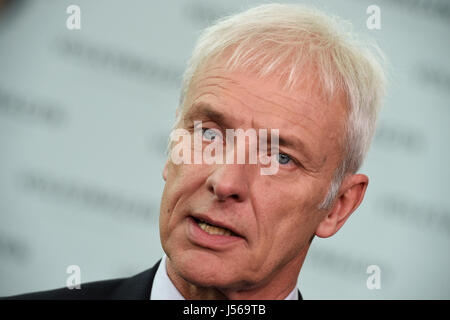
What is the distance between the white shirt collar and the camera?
5.32ft

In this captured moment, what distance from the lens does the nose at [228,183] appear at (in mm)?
1378

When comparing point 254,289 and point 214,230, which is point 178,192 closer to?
point 214,230

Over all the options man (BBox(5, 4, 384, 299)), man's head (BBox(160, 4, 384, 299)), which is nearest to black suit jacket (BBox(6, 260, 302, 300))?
man (BBox(5, 4, 384, 299))

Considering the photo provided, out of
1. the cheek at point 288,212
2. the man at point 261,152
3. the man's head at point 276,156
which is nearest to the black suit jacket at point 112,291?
the man at point 261,152

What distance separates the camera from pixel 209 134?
154 centimetres

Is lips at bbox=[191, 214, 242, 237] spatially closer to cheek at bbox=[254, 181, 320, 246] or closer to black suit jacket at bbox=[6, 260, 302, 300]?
cheek at bbox=[254, 181, 320, 246]

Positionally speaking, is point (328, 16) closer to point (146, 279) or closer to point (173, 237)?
point (173, 237)

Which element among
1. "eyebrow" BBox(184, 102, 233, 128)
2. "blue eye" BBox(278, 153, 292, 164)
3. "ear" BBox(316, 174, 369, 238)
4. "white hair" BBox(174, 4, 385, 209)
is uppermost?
"white hair" BBox(174, 4, 385, 209)

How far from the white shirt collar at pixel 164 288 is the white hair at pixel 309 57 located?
1.49 feet

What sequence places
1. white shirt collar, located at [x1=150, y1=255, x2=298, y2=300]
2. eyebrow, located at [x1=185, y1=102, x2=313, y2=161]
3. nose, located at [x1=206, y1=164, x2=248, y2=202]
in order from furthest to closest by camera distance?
white shirt collar, located at [x1=150, y1=255, x2=298, y2=300] < eyebrow, located at [x1=185, y1=102, x2=313, y2=161] < nose, located at [x1=206, y1=164, x2=248, y2=202]

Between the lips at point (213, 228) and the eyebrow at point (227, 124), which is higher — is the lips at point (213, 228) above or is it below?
below

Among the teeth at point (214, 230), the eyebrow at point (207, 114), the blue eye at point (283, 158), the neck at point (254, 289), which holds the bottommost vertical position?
the neck at point (254, 289)

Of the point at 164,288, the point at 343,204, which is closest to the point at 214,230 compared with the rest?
the point at 164,288

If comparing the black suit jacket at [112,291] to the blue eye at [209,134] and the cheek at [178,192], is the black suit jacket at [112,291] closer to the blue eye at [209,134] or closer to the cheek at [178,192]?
the cheek at [178,192]
